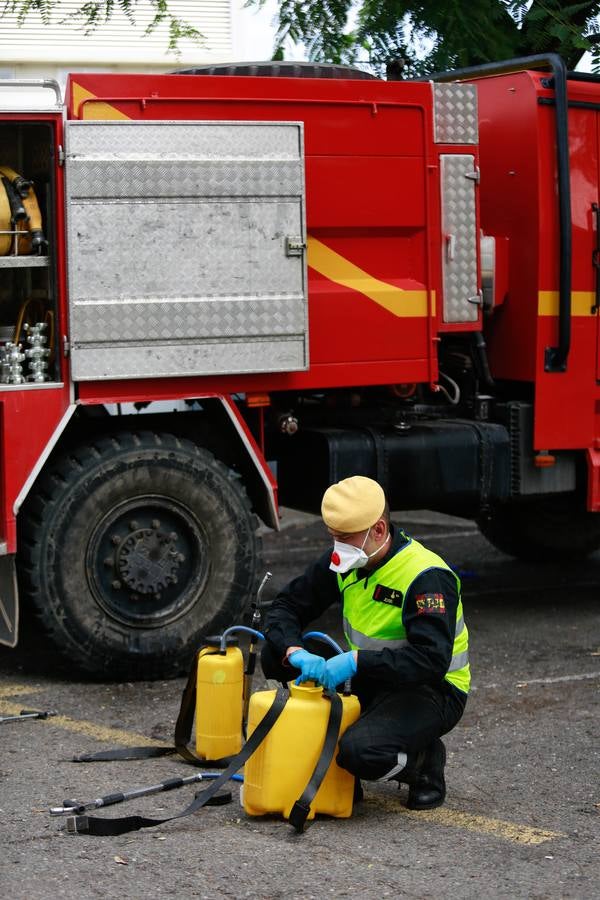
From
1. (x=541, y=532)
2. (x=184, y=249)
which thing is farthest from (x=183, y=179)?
(x=541, y=532)

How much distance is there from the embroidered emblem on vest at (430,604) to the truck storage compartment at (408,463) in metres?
2.70

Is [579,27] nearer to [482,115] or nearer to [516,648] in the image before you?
[482,115]

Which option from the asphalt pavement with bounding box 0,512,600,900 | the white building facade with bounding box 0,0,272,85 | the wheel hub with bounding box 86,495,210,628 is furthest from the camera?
the white building facade with bounding box 0,0,272,85

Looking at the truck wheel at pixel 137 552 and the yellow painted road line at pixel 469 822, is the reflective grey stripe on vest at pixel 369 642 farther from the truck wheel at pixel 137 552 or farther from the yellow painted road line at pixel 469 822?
the truck wheel at pixel 137 552

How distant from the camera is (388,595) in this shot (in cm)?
517

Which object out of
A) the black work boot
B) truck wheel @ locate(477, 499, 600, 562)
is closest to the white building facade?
truck wheel @ locate(477, 499, 600, 562)

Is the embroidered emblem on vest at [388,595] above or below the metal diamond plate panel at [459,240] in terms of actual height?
below

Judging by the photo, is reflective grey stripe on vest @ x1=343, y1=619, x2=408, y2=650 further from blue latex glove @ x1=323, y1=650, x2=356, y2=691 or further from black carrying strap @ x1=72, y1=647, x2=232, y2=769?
black carrying strap @ x1=72, y1=647, x2=232, y2=769

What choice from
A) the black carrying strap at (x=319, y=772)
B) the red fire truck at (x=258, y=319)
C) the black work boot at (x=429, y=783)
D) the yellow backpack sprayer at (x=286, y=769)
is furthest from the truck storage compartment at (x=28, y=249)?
the black work boot at (x=429, y=783)

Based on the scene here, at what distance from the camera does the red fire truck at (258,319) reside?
6.89 m

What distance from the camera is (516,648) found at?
795cm

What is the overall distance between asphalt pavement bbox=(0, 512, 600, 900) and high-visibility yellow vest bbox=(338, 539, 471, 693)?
529 mm

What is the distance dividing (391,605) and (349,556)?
8.8 inches

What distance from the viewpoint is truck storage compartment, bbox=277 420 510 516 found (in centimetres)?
780
